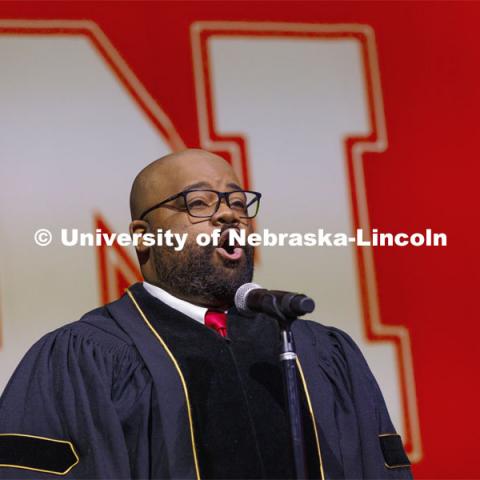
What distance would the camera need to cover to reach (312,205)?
3492 mm

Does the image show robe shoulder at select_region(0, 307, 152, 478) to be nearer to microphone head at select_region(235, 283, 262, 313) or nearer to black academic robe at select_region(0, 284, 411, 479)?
black academic robe at select_region(0, 284, 411, 479)

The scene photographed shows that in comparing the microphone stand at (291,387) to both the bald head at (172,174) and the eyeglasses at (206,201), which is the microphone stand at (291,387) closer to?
the eyeglasses at (206,201)

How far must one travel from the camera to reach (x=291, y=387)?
2.02 metres

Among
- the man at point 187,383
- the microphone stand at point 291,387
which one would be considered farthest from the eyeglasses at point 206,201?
the microphone stand at point 291,387

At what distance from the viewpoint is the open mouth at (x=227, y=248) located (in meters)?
2.63

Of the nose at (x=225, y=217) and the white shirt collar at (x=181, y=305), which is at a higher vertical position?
the nose at (x=225, y=217)

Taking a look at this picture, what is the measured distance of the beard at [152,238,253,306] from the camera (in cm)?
262

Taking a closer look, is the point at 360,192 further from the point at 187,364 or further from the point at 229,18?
the point at 187,364

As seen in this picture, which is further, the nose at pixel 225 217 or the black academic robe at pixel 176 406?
the nose at pixel 225 217

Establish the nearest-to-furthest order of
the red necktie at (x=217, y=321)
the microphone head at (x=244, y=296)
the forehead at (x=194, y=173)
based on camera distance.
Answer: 1. the microphone head at (x=244, y=296)
2. the red necktie at (x=217, y=321)
3. the forehead at (x=194, y=173)

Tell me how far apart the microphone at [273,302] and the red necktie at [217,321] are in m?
0.40

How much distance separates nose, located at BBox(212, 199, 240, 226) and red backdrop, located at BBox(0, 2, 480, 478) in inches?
33.1

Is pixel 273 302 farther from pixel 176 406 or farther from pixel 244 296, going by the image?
pixel 176 406

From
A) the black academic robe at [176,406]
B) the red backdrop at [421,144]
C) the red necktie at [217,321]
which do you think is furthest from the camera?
the red backdrop at [421,144]
